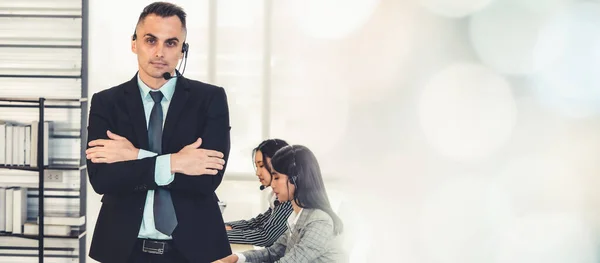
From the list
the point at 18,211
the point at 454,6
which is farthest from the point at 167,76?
the point at 454,6

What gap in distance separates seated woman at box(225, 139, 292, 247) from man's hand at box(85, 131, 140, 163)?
1168 millimetres

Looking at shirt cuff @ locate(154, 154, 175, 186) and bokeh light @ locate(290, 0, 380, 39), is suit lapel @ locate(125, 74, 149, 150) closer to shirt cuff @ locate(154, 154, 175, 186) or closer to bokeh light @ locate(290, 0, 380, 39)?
shirt cuff @ locate(154, 154, 175, 186)

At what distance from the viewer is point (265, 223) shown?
11.0 ft

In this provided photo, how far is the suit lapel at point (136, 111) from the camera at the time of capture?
2148mm

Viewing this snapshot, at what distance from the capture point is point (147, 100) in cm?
218

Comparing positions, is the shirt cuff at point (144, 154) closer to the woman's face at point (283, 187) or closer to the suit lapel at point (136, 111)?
the suit lapel at point (136, 111)

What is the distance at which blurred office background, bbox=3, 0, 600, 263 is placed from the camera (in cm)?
455

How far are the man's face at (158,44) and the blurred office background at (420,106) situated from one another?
2319 millimetres

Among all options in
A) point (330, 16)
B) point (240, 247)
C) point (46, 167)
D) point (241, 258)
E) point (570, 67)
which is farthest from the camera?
point (570, 67)

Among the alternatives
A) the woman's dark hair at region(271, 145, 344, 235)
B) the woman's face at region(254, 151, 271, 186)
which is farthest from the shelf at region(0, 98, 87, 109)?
the woman's dark hair at region(271, 145, 344, 235)

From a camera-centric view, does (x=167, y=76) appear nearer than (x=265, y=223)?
Yes

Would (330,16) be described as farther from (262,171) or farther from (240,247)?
(240,247)

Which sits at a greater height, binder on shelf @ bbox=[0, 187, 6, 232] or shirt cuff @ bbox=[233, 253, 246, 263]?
shirt cuff @ bbox=[233, 253, 246, 263]

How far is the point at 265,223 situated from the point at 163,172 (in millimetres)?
1316
